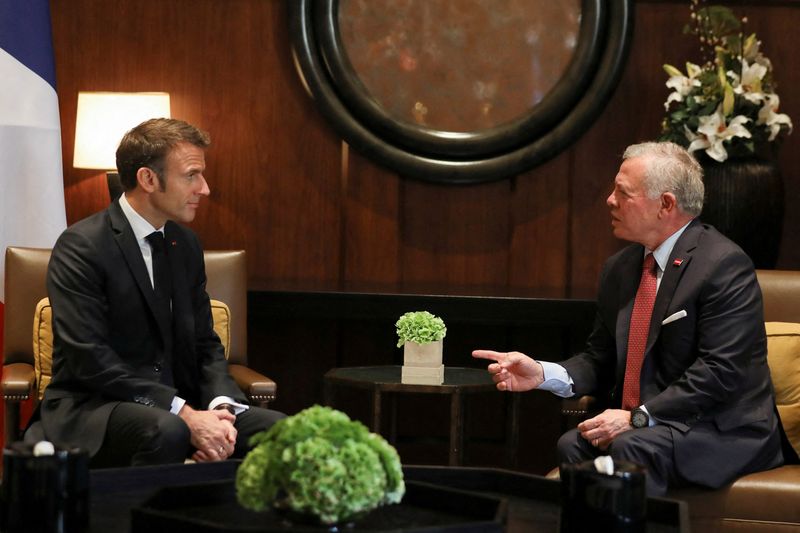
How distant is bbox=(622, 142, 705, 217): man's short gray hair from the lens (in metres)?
3.13

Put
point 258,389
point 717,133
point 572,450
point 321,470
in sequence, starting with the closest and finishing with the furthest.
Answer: point 321,470 < point 572,450 < point 258,389 < point 717,133

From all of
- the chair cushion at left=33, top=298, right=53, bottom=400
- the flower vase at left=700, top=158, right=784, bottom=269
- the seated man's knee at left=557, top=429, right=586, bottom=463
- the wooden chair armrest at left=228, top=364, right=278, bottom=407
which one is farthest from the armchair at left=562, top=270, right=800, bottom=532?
the chair cushion at left=33, top=298, right=53, bottom=400

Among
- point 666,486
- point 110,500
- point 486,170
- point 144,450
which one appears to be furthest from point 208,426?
point 486,170

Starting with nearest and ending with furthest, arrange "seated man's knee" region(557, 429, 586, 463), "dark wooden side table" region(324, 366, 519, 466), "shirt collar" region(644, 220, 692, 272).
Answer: "seated man's knee" region(557, 429, 586, 463) < "shirt collar" region(644, 220, 692, 272) < "dark wooden side table" region(324, 366, 519, 466)

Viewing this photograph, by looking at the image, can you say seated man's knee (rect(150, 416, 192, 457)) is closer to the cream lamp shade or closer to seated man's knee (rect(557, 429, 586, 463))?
seated man's knee (rect(557, 429, 586, 463))

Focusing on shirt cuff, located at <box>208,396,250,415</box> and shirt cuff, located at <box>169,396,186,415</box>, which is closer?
shirt cuff, located at <box>169,396,186,415</box>

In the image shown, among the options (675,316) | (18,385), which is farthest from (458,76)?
(18,385)

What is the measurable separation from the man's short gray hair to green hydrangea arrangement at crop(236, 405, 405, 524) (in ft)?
5.57

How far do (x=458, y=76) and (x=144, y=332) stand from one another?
74.4 inches

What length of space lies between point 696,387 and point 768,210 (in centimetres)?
129

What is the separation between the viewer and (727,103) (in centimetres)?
395

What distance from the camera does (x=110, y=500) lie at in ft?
7.11

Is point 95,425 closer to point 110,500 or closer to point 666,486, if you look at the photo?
point 110,500

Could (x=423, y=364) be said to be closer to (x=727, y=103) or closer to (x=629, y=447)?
(x=629, y=447)
